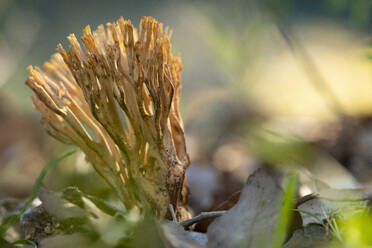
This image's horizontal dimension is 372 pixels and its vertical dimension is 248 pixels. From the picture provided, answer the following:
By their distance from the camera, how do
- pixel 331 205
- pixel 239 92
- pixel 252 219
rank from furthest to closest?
pixel 239 92 → pixel 331 205 → pixel 252 219

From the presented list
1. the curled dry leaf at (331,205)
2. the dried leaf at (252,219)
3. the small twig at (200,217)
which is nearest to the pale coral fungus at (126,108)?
the small twig at (200,217)

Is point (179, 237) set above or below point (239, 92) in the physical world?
below

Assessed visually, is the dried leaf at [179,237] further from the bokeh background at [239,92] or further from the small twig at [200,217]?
the bokeh background at [239,92]

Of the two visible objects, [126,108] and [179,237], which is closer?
[179,237]

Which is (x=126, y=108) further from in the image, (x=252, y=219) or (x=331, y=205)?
(x=331, y=205)

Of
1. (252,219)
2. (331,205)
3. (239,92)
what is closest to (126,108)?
(252,219)

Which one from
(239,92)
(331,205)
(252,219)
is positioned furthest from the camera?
(239,92)

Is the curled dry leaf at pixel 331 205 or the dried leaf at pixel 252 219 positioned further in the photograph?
the curled dry leaf at pixel 331 205

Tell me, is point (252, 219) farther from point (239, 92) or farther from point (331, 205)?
point (239, 92)

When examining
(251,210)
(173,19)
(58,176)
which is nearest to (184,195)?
(251,210)
